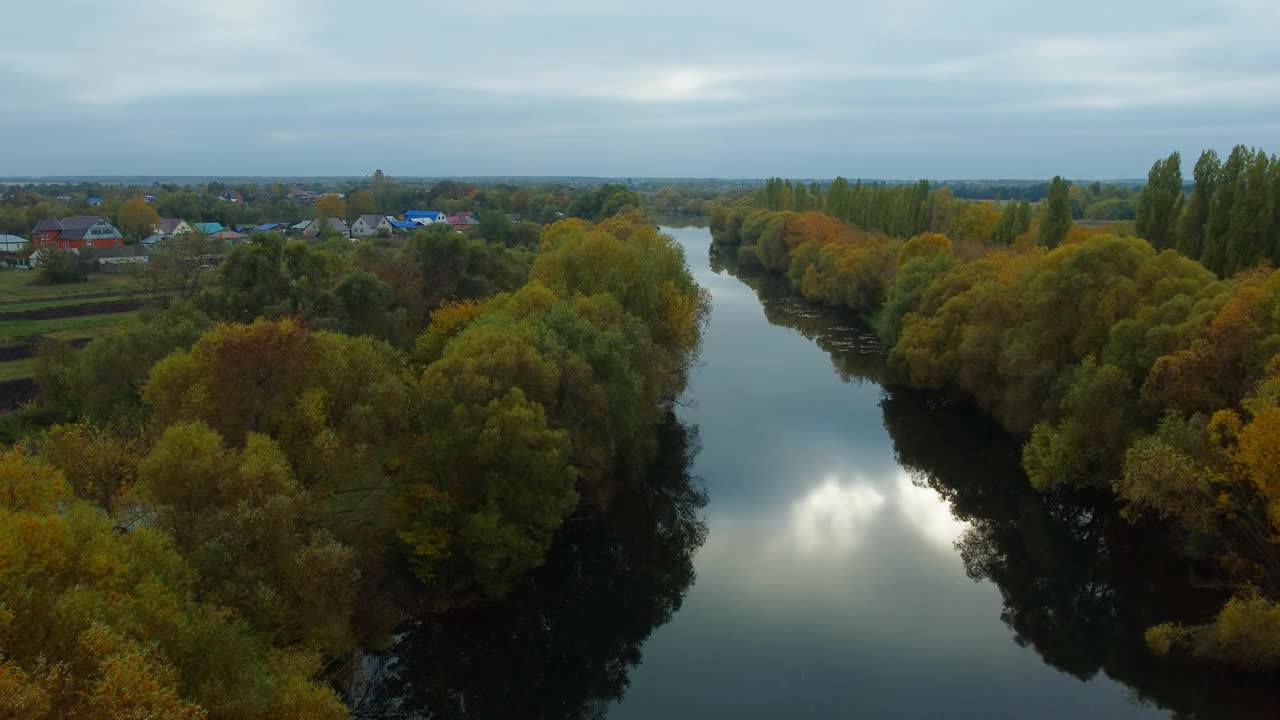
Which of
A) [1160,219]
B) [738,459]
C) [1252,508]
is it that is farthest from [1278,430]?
[1160,219]

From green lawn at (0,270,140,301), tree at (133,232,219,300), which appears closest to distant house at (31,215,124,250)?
green lawn at (0,270,140,301)

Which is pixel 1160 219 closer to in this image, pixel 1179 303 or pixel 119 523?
pixel 1179 303

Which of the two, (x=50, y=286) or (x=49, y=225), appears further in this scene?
(x=49, y=225)

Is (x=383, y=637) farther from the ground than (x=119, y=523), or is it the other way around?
(x=119, y=523)

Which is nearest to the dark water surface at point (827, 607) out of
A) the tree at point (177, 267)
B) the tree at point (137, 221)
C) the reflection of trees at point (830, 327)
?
the reflection of trees at point (830, 327)

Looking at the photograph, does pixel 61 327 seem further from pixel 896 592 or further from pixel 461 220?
pixel 461 220

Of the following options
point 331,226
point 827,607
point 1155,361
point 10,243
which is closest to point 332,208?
point 331,226
